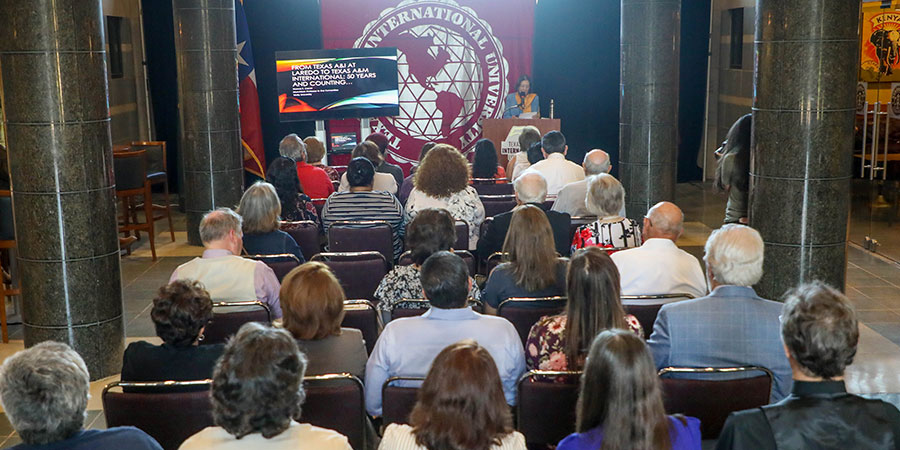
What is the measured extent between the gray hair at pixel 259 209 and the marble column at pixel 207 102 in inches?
175

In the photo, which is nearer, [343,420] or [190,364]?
[343,420]

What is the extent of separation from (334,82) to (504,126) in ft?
8.25

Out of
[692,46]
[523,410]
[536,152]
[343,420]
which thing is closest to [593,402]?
[523,410]

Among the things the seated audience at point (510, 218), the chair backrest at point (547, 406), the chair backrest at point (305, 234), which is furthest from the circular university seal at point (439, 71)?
the chair backrest at point (547, 406)

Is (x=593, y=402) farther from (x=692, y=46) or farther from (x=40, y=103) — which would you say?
(x=692, y=46)

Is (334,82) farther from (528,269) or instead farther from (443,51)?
(528,269)

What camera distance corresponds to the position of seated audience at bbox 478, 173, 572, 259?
21.0 feet

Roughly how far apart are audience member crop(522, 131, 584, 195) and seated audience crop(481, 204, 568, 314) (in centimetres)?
390

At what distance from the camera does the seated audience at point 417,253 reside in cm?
496

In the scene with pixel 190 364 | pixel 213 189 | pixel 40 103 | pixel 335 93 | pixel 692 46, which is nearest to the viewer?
pixel 190 364

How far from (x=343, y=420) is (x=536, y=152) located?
625 cm

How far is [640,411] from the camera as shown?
8.61 feet

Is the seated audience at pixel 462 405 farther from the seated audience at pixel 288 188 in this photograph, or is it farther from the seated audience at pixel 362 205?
the seated audience at pixel 288 188

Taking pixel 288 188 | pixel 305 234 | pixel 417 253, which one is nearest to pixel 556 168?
pixel 288 188
